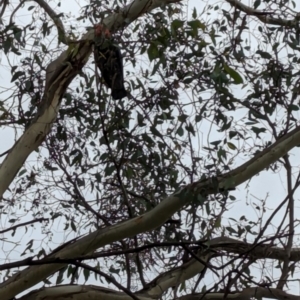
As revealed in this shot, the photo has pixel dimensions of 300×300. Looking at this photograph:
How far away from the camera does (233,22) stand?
330 cm

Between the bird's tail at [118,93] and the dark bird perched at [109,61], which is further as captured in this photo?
the bird's tail at [118,93]

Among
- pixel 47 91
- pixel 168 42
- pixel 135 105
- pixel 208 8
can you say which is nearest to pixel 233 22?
pixel 208 8

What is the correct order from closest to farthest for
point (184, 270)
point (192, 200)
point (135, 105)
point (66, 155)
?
1. point (192, 200)
2. point (184, 270)
3. point (135, 105)
4. point (66, 155)

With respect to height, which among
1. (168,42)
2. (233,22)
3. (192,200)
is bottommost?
(192,200)

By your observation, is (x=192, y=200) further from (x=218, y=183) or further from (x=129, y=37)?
(x=129, y=37)

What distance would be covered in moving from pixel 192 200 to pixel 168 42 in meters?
0.96

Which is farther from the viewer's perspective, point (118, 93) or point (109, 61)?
point (118, 93)

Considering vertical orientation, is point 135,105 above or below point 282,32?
below

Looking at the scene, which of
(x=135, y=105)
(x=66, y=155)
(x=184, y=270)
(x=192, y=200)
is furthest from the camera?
(x=66, y=155)

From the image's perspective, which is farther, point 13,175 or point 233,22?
point 233,22

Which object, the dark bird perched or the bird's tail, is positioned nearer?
the dark bird perched

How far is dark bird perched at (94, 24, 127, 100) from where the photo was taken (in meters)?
2.89

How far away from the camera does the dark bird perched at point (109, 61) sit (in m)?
2.89

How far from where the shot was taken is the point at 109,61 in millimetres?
3023
